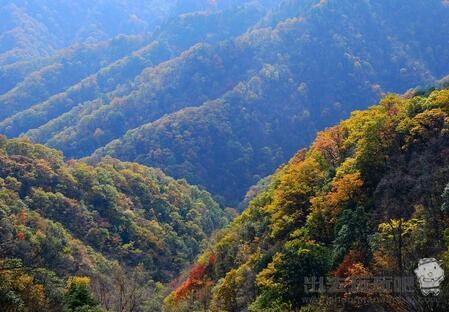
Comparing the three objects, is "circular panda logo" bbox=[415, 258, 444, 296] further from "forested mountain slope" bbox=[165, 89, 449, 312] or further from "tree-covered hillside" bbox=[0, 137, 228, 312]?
"tree-covered hillside" bbox=[0, 137, 228, 312]

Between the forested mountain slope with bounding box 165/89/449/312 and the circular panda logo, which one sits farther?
the forested mountain slope with bounding box 165/89/449/312

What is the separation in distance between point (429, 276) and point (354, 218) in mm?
17738

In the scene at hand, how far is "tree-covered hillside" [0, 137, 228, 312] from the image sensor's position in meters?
70.2

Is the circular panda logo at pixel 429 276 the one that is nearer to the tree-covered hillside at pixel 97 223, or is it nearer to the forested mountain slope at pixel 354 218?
the forested mountain slope at pixel 354 218

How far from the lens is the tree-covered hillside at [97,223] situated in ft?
230

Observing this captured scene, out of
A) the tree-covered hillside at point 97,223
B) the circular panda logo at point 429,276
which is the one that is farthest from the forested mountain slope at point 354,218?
the tree-covered hillside at point 97,223

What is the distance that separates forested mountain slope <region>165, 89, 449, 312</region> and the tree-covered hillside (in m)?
15.2

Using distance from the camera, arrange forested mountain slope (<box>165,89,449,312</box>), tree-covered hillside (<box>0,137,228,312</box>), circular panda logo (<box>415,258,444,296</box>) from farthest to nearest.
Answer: tree-covered hillside (<box>0,137,228,312</box>) < forested mountain slope (<box>165,89,449,312</box>) < circular panda logo (<box>415,258,444,296</box>)

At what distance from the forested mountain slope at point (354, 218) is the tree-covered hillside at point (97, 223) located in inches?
598

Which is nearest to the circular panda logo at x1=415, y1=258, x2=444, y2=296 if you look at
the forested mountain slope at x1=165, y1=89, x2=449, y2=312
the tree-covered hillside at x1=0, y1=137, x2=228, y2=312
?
the forested mountain slope at x1=165, y1=89, x2=449, y2=312

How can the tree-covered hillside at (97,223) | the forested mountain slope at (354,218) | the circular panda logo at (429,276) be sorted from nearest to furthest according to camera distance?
1. the circular panda logo at (429,276)
2. the forested mountain slope at (354,218)
3. the tree-covered hillside at (97,223)

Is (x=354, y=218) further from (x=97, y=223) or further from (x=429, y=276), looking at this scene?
(x=97, y=223)

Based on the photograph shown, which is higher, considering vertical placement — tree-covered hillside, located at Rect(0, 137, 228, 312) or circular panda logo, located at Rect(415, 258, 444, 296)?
tree-covered hillside, located at Rect(0, 137, 228, 312)

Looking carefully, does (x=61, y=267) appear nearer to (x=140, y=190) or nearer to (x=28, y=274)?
(x=28, y=274)
